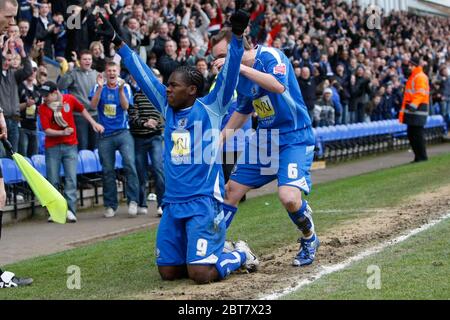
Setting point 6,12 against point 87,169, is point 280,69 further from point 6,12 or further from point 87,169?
point 87,169

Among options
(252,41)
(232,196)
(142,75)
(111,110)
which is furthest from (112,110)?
(142,75)

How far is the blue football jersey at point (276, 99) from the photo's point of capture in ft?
28.8

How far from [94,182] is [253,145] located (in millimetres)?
7536

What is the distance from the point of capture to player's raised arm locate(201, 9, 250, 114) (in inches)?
304

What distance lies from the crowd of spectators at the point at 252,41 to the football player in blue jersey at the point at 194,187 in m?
2.50

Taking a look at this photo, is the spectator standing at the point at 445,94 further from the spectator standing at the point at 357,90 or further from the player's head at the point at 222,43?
the player's head at the point at 222,43

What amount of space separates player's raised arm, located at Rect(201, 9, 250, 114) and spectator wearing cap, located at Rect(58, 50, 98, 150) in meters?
7.97

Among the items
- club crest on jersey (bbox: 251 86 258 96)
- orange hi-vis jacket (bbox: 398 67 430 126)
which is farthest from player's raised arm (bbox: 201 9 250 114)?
orange hi-vis jacket (bbox: 398 67 430 126)

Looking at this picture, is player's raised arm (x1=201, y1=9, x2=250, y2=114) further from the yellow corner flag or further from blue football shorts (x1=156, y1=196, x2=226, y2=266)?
the yellow corner flag

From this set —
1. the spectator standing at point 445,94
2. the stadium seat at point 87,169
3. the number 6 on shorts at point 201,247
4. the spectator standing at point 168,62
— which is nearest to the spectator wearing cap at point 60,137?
the stadium seat at point 87,169

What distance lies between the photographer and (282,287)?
25.2ft

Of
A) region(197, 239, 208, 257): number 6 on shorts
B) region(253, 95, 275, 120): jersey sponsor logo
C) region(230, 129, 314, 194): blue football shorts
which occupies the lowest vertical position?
region(197, 239, 208, 257): number 6 on shorts

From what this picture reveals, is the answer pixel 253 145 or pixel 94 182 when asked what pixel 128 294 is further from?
pixel 94 182
